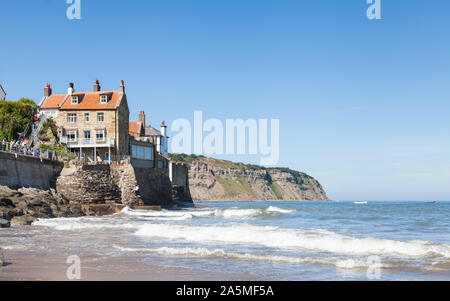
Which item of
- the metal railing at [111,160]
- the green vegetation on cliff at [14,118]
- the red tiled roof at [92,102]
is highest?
the red tiled roof at [92,102]

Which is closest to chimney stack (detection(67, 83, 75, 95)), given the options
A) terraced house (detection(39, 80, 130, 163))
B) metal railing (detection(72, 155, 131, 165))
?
terraced house (detection(39, 80, 130, 163))

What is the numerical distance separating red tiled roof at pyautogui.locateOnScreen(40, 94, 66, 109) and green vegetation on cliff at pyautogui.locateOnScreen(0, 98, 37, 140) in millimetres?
1653

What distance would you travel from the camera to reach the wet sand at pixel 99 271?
9.29 meters

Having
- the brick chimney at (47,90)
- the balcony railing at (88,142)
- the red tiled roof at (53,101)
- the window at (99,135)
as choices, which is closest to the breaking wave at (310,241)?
the balcony railing at (88,142)

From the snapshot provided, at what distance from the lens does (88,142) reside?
137 ft

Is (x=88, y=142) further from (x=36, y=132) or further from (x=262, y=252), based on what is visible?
(x=262, y=252)

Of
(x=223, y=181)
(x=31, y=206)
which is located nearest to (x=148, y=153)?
(x=31, y=206)

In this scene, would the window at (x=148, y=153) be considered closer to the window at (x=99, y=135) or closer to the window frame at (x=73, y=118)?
the window at (x=99, y=135)

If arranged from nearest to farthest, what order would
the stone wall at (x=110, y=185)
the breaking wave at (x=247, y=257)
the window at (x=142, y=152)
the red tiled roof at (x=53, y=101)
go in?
the breaking wave at (x=247, y=257) → the stone wall at (x=110, y=185) → the red tiled roof at (x=53, y=101) → the window at (x=142, y=152)
